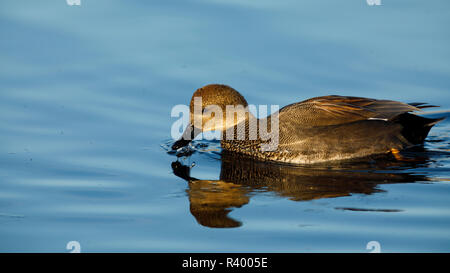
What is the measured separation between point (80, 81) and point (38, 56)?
97 centimetres

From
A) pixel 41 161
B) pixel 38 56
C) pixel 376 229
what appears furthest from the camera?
pixel 38 56

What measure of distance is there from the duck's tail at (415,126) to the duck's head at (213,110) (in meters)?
2.11

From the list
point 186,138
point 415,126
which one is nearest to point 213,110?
point 186,138

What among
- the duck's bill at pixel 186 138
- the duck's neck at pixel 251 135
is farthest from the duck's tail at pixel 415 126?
the duck's bill at pixel 186 138

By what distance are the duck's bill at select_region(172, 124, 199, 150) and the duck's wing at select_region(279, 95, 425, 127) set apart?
1.16m

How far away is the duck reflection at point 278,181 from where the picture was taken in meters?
6.31

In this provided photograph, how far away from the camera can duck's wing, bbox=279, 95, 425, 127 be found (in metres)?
8.17

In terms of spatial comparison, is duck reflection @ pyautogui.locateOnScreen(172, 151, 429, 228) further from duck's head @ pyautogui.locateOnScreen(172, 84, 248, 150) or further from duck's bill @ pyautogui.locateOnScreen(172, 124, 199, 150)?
duck's head @ pyautogui.locateOnScreen(172, 84, 248, 150)

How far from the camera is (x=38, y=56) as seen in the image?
9.96 meters

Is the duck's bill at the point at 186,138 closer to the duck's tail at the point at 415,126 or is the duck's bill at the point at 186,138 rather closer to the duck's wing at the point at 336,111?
the duck's wing at the point at 336,111

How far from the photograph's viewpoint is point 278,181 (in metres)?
7.15

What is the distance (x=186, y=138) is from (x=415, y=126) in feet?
10.0
